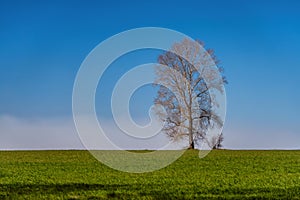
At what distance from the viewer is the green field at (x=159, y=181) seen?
1866cm

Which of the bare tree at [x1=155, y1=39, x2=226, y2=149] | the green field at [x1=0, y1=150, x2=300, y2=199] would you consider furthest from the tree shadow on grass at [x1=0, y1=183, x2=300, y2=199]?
the bare tree at [x1=155, y1=39, x2=226, y2=149]

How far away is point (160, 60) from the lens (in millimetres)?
48469

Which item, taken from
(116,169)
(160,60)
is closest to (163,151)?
(160,60)

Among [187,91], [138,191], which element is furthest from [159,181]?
[187,91]

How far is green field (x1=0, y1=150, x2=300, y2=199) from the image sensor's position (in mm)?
18656

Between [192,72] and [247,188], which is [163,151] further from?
[247,188]

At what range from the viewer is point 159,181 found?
2270cm

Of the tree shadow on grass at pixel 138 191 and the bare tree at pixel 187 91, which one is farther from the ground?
the bare tree at pixel 187 91

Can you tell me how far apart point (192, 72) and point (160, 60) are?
3.18 meters

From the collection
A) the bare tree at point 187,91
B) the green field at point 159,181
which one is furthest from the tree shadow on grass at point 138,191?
the bare tree at point 187,91

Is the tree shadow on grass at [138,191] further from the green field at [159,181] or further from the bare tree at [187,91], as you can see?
the bare tree at [187,91]

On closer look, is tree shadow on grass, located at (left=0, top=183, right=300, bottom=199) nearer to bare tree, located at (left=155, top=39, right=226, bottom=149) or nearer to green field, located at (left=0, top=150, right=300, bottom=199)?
green field, located at (left=0, top=150, right=300, bottom=199)

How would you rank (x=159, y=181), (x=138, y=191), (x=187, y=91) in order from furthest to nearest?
(x=187, y=91) → (x=159, y=181) → (x=138, y=191)

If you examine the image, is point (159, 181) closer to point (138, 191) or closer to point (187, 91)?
point (138, 191)
